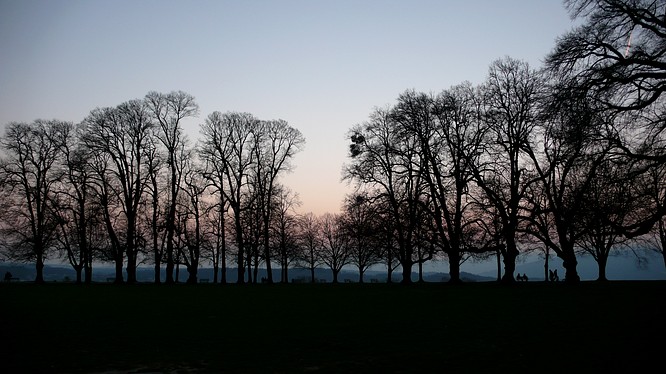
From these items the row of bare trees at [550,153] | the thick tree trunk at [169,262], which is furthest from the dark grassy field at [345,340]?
the thick tree trunk at [169,262]

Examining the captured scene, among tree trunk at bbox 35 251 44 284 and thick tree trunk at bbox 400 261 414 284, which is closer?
thick tree trunk at bbox 400 261 414 284

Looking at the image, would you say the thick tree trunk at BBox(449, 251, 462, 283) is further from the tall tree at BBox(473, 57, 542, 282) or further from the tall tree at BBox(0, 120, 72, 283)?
the tall tree at BBox(0, 120, 72, 283)

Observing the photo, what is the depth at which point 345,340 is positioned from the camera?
11.5 m

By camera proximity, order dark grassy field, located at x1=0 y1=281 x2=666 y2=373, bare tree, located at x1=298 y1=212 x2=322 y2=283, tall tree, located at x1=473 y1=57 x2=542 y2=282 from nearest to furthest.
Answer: dark grassy field, located at x1=0 y1=281 x2=666 y2=373 → tall tree, located at x1=473 y1=57 x2=542 y2=282 → bare tree, located at x1=298 y1=212 x2=322 y2=283

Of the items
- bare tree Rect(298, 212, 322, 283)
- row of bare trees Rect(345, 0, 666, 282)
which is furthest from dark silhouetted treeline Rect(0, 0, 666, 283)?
bare tree Rect(298, 212, 322, 283)

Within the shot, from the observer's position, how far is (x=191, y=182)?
5138cm

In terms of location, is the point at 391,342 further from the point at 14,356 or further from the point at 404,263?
the point at 404,263

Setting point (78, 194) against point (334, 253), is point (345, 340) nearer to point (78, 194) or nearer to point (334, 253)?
point (78, 194)

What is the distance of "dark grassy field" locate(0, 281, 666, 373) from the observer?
337 inches

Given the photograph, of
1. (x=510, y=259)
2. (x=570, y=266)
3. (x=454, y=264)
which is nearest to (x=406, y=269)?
(x=454, y=264)

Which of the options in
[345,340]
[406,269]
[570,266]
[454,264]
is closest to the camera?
[345,340]

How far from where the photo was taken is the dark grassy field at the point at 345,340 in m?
8.55

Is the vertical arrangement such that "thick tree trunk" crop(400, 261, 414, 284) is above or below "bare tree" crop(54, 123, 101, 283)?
below

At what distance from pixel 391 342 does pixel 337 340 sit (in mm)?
1328
